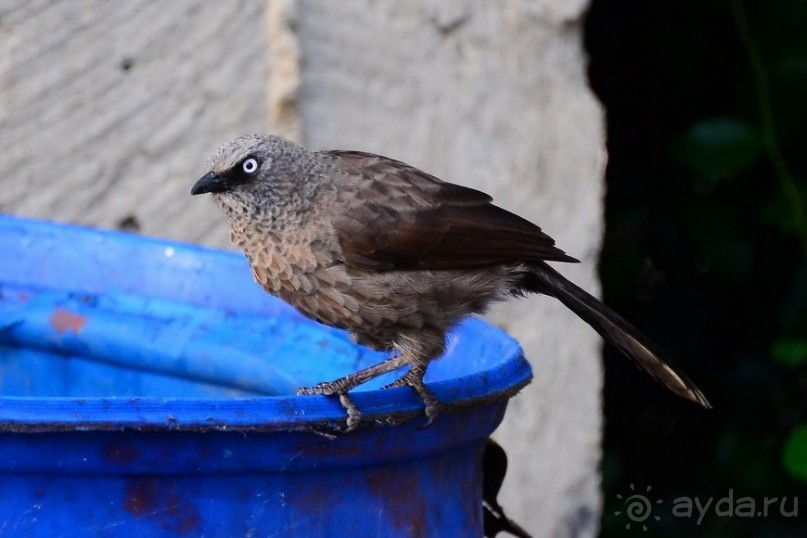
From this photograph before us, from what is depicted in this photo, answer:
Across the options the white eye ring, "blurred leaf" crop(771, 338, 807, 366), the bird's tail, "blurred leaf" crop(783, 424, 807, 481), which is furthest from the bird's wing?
"blurred leaf" crop(771, 338, 807, 366)

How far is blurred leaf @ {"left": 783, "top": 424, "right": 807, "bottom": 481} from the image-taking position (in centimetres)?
399

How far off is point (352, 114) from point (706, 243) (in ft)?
5.21

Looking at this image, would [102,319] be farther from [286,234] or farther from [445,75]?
[445,75]

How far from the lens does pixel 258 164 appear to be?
9.96 feet

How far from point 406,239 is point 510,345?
442 mm

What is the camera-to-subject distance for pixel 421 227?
2.93 metres

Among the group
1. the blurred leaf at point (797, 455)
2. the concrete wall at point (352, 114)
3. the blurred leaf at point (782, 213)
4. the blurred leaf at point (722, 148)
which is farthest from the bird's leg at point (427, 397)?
the blurred leaf at point (782, 213)

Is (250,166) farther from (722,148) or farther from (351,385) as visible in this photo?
(722,148)

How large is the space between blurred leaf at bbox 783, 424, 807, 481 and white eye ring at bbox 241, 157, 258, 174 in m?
2.04

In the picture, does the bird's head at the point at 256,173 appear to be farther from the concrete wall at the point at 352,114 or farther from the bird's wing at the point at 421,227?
the concrete wall at the point at 352,114

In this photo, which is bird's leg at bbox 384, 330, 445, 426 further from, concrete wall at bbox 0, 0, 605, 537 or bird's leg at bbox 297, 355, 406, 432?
concrete wall at bbox 0, 0, 605, 537

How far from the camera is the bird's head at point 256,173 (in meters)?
2.98

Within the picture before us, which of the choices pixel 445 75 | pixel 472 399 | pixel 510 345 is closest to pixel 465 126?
pixel 445 75

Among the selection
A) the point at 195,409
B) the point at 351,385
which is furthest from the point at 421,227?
the point at 195,409
